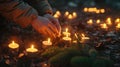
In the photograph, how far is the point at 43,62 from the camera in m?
3.58

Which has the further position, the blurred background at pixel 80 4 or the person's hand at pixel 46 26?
the blurred background at pixel 80 4

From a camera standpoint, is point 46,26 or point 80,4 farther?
point 80,4

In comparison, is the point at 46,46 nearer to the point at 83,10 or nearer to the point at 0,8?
the point at 0,8

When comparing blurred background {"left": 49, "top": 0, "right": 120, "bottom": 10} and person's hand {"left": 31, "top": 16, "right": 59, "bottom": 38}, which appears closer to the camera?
person's hand {"left": 31, "top": 16, "right": 59, "bottom": 38}

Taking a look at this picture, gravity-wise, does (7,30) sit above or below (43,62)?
above

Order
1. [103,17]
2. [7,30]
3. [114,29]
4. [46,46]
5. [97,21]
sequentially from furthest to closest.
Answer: [103,17] < [97,21] < [114,29] < [7,30] < [46,46]

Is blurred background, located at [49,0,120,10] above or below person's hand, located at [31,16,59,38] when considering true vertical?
above

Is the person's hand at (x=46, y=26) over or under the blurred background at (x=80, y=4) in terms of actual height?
under

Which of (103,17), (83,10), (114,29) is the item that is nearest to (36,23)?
(114,29)

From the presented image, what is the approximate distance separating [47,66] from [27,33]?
1538 millimetres

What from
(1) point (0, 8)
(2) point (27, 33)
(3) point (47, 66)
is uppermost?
(1) point (0, 8)

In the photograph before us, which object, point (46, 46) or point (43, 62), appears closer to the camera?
point (43, 62)

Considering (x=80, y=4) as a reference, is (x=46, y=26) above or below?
below

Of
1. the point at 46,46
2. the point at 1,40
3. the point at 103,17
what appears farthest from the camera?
the point at 103,17
